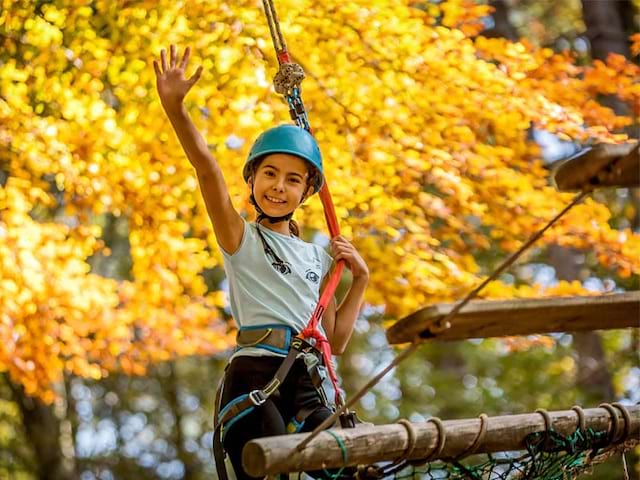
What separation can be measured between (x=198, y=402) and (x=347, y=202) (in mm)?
8945

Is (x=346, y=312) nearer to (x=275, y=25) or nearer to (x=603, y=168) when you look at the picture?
(x=275, y=25)

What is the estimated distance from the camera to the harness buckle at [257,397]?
2752 mm

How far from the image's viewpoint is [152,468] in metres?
13.5

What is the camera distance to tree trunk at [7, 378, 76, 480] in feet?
31.0

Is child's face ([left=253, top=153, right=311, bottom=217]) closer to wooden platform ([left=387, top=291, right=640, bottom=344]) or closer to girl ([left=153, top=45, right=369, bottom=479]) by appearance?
girl ([left=153, top=45, right=369, bottom=479])

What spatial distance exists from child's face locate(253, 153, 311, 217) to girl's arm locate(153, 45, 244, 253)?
0.60 feet

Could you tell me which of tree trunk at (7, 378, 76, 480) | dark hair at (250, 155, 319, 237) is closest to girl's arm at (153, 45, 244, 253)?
dark hair at (250, 155, 319, 237)

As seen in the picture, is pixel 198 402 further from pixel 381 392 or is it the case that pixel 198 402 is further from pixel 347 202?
pixel 347 202

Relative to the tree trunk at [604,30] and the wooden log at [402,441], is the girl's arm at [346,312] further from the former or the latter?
the tree trunk at [604,30]

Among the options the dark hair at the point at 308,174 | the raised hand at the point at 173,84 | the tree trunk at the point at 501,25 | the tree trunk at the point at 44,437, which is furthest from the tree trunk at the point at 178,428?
the raised hand at the point at 173,84

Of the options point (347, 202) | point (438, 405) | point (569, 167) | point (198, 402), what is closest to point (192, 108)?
point (347, 202)

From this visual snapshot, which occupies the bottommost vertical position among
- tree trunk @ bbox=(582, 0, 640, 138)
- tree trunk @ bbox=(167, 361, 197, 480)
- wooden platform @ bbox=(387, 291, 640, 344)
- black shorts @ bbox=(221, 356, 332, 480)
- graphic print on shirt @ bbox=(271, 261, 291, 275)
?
tree trunk @ bbox=(167, 361, 197, 480)

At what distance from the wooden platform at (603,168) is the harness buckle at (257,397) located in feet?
3.59

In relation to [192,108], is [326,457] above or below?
below
